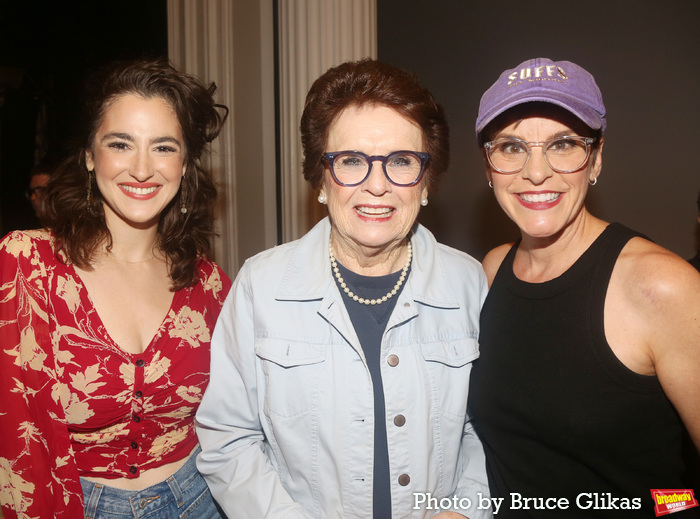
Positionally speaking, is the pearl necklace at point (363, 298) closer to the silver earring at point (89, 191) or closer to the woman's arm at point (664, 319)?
the woman's arm at point (664, 319)

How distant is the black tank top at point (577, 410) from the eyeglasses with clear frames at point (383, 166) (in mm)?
510

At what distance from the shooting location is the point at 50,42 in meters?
5.14

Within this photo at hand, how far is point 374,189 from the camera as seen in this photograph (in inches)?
59.1

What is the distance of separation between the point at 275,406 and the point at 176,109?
3.85 feet

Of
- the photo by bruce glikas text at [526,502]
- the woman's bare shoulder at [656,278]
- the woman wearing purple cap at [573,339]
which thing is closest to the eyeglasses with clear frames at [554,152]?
the woman wearing purple cap at [573,339]

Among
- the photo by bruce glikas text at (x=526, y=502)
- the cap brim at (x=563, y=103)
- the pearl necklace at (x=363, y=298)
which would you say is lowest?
the photo by bruce glikas text at (x=526, y=502)

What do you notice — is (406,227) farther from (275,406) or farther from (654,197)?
(654,197)

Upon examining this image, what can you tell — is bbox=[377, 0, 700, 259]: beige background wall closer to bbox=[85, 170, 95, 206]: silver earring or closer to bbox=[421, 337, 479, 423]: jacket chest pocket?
bbox=[421, 337, 479, 423]: jacket chest pocket

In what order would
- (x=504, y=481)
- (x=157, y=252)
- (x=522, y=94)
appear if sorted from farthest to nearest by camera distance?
(x=157, y=252) < (x=504, y=481) < (x=522, y=94)

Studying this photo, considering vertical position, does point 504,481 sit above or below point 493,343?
below

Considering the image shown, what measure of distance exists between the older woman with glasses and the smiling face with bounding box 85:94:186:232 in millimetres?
517

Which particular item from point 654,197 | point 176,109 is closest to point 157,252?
point 176,109

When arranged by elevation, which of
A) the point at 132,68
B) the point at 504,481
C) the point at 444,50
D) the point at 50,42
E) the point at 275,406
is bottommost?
the point at 504,481

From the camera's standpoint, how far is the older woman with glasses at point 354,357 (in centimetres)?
148
